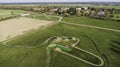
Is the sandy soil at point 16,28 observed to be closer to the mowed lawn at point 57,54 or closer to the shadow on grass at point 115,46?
the mowed lawn at point 57,54

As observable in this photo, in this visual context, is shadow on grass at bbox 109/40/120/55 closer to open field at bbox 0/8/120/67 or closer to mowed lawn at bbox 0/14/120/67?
open field at bbox 0/8/120/67

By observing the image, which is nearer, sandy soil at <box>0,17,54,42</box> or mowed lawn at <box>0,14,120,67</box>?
mowed lawn at <box>0,14,120,67</box>

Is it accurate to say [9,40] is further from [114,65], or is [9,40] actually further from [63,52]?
[114,65]

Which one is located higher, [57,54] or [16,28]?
[16,28]

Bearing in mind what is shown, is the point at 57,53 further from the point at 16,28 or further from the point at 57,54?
the point at 16,28

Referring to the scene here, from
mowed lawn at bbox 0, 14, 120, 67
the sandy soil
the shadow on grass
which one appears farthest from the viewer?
the sandy soil

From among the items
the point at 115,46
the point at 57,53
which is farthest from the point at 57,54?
the point at 115,46

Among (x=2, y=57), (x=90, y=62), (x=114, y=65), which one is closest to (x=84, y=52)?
(x=90, y=62)

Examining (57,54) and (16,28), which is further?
(16,28)

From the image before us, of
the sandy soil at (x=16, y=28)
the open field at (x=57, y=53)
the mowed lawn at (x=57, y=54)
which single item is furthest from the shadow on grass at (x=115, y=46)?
the sandy soil at (x=16, y=28)

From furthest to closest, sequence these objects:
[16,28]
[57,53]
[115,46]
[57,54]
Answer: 1. [16,28]
2. [115,46]
3. [57,53]
4. [57,54]

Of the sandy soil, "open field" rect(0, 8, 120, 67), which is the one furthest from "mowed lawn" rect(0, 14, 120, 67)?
the sandy soil
